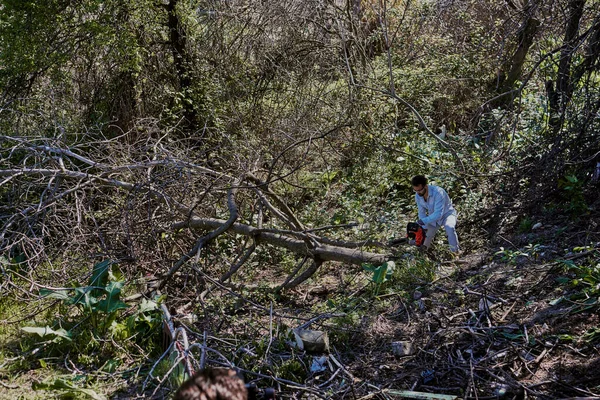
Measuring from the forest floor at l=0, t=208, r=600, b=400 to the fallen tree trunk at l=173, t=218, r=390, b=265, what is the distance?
32 cm

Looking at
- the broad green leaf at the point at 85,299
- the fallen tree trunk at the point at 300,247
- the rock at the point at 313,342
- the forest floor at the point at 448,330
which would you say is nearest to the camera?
the forest floor at the point at 448,330

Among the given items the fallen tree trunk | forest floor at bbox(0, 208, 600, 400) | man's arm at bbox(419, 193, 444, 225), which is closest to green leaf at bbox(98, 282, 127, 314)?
forest floor at bbox(0, 208, 600, 400)

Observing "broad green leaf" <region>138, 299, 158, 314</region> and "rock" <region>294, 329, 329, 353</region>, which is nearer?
"rock" <region>294, 329, 329, 353</region>

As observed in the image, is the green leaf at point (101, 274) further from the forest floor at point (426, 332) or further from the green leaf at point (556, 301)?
the green leaf at point (556, 301)

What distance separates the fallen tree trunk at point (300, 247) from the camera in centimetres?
728

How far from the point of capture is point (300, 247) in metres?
7.76

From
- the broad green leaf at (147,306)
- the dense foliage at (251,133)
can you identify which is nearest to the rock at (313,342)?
the dense foliage at (251,133)

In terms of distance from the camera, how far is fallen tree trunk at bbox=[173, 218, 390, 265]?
A: 7.28 metres

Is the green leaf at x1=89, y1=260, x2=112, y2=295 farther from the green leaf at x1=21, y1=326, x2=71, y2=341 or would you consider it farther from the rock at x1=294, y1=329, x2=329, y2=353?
the rock at x1=294, y1=329, x2=329, y2=353

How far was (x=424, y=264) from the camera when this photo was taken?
23.1 ft

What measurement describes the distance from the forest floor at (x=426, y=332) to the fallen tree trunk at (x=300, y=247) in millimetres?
320

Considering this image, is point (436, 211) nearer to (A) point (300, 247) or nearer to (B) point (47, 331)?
(A) point (300, 247)

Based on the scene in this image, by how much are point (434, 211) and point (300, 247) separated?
1.66m

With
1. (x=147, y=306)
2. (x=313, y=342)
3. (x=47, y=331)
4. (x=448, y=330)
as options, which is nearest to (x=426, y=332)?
(x=448, y=330)
